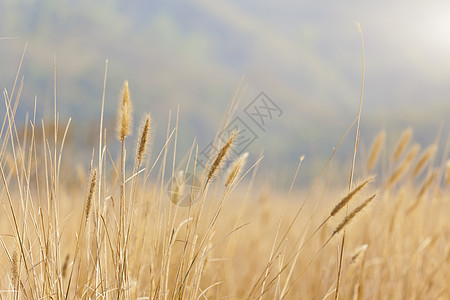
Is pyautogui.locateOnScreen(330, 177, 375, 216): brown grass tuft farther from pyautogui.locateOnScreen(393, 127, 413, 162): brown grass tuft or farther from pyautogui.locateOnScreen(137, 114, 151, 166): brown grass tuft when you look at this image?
pyautogui.locateOnScreen(393, 127, 413, 162): brown grass tuft

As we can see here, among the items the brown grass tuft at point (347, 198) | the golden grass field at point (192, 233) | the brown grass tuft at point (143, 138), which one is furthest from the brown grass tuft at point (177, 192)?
the brown grass tuft at point (347, 198)

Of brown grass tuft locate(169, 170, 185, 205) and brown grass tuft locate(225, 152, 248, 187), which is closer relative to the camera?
brown grass tuft locate(225, 152, 248, 187)

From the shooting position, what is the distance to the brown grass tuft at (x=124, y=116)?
1.00 metres

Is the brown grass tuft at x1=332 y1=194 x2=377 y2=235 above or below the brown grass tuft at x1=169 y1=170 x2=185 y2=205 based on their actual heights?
above

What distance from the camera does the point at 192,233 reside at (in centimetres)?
120

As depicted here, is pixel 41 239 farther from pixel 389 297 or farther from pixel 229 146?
pixel 389 297

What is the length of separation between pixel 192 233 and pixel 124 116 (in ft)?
1.27

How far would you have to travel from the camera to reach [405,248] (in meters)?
2.32

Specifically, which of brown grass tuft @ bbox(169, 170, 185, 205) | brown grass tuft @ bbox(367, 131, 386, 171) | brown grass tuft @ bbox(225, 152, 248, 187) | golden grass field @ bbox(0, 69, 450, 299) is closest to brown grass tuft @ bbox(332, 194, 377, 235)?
golden grass field @ bbox(0, 69, 450, 299)

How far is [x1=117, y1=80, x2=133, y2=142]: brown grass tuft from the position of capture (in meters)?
1.00

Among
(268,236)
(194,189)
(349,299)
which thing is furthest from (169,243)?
(268,236)

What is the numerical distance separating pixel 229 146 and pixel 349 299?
1065mm

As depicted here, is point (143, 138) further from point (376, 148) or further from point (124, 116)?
point (376, 148)

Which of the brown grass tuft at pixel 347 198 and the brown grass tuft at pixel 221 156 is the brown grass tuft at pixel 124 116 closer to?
the brown grass tuft at pixel 221 156
